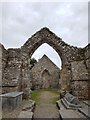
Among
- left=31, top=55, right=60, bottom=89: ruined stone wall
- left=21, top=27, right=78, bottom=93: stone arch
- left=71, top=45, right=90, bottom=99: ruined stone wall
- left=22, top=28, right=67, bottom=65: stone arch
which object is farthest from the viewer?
left=31, top=55, right=60, bottom=89: ruined stone wall

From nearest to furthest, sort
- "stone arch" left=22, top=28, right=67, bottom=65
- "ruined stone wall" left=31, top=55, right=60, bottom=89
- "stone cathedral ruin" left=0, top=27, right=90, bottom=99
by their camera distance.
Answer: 1. "stone cathedral ruin" left=0, top=27, right=90, bottom=99
2. "stone arch" left=22, top=28, right=67, bottom=65
3. "ruined stone wall" left=31, top=55, right=60, bottom=89

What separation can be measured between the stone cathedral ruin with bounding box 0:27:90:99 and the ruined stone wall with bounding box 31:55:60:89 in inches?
496

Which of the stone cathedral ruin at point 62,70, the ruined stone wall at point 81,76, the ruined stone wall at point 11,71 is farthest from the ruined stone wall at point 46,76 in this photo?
the ruined stone wall at point 81,76

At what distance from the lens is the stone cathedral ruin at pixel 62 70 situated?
12.8 metres

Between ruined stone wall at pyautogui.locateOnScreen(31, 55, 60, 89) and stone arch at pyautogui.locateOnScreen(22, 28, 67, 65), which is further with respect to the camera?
ruined stone wall at pyautogui.locateOnScreen(31, 55, 60, 89)

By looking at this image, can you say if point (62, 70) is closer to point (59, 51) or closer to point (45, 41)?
point (59, 51)

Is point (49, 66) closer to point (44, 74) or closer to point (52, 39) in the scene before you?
point (44, 74)

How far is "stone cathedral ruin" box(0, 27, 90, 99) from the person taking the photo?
505 inches

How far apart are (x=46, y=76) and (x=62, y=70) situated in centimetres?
1363

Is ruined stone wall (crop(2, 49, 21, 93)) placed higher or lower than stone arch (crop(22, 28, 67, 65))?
lower

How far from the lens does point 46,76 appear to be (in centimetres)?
2816

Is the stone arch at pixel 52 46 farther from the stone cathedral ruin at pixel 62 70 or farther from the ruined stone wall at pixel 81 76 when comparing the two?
the ruined stone wall at pixel 81 76

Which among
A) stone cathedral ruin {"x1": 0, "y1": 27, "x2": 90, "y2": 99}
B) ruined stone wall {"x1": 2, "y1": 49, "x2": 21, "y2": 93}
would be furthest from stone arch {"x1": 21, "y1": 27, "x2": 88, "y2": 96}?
ruined stone wall {"x1": 2, "y1": 49, "x2": 21, "y2": 93}

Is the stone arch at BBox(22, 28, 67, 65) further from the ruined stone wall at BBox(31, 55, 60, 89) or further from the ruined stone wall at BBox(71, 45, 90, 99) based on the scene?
the ruined stone wall at BBox(31, 55, 60, 89)
